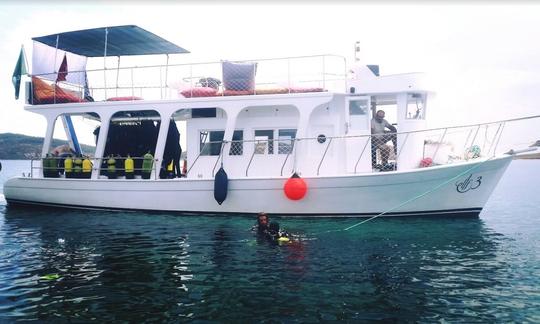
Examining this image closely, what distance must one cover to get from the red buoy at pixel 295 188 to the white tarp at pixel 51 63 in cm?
1070

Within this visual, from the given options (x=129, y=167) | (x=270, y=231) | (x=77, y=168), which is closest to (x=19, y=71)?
(x=77, y=168)

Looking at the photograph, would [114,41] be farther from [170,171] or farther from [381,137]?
[381,137]

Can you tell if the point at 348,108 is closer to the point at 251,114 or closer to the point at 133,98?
the point at 251,114

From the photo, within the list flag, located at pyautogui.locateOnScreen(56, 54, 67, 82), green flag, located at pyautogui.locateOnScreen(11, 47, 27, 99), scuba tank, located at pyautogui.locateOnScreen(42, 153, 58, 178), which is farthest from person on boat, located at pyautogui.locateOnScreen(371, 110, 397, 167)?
green flag, located at pyautogui.locateOnScreen(11, 47, 27, 99)

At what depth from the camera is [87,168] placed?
16.7 m

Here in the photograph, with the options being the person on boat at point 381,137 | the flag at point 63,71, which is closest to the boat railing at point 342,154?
the person on boat at point 381,137

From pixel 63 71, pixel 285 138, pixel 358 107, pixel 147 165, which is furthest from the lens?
pixel 63 71

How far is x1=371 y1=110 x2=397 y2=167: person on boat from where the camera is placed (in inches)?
561

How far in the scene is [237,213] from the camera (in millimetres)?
14531

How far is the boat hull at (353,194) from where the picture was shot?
43.1 feet

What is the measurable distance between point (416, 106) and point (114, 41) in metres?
12.4

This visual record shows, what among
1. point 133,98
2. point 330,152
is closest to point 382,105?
point 330,152

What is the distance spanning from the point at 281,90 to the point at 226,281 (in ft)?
28.2

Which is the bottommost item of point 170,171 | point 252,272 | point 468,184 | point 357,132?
point 252,272
